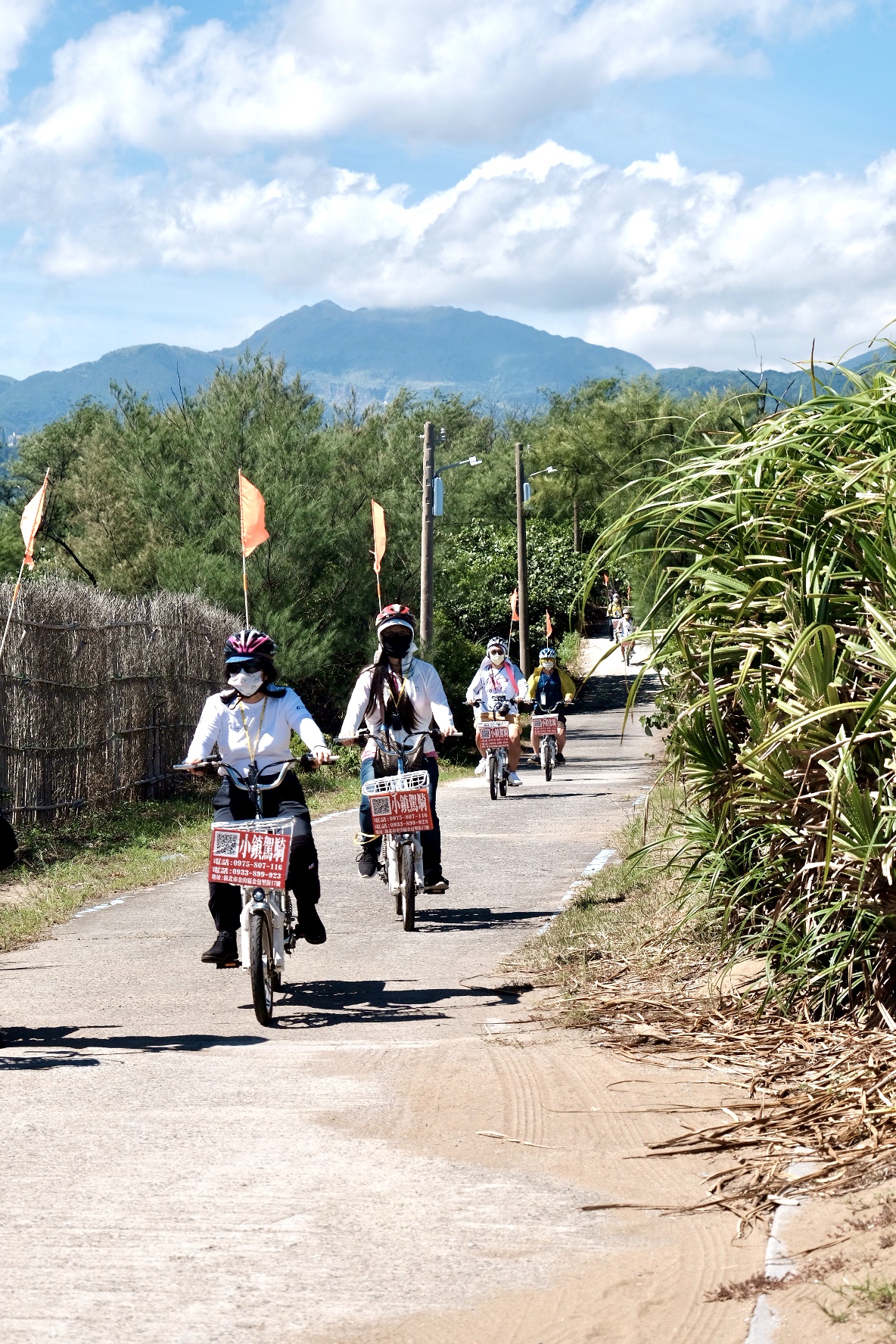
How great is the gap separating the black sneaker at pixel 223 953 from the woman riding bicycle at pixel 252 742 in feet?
0.04

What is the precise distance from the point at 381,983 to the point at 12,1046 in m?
2.16

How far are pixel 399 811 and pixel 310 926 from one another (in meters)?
1.87

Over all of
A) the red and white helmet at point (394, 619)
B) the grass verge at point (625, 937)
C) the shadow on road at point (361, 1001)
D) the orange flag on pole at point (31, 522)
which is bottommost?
the shadow on road at point (361, 1001)

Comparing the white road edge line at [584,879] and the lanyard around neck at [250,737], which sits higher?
the lanyard around neck at [250,737]

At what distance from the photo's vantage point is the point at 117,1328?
4.12 metres

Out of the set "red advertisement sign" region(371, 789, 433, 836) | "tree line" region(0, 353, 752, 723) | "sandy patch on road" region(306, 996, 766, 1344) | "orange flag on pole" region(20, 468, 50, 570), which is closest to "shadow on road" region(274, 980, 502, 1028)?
"sandy patch on road" region(306, 996, 766, 1344)

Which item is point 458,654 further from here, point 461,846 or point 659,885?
point 659,885

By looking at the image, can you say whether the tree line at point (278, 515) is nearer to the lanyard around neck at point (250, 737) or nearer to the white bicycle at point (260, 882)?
the lanyard around neck at point (250, 737)

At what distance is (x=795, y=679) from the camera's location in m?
6.87

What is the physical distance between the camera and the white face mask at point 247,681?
334 inches

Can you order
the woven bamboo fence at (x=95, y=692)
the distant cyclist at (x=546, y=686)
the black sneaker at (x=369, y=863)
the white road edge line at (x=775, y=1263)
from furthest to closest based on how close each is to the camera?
the distant cyclist at (x=546, y=686) → the woven bamboo fence at (x=95, y=692) → the black sneaker at (x=369, y=863) → the white road edge line at (x=775, y=1263)

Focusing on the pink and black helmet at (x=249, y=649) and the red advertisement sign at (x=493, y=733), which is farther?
the red advertisement sign at (x=493, y=733)

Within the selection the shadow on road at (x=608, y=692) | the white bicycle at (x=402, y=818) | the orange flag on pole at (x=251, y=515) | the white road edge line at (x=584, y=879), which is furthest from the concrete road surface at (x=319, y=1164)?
the shadow on road at (x=608, y=692)

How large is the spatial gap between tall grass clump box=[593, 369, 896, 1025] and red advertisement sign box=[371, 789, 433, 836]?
2.34 metres
